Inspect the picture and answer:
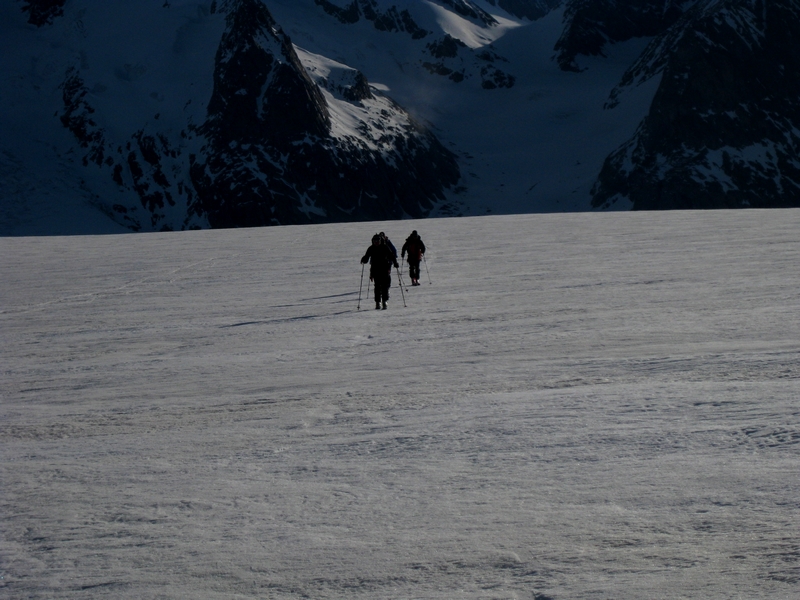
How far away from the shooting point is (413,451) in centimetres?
658

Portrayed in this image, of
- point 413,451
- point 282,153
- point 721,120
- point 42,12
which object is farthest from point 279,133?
point 413,451

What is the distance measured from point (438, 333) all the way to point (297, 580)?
6997 millimetres

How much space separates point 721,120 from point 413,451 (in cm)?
16766

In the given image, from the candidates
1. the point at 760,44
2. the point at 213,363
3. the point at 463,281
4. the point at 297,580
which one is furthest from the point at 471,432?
the point at 760,44

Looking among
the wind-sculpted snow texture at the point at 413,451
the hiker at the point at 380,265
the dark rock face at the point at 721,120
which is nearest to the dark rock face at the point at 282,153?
the dark rock face at the point at 721,120

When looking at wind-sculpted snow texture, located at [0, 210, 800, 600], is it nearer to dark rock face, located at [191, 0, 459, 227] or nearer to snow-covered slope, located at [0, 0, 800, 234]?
snow-covered slope, located at [0, 0, 800, 234]

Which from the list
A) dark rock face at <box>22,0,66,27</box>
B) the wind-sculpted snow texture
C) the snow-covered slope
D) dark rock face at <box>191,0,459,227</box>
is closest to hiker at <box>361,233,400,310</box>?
the wind-sculpted snow texture

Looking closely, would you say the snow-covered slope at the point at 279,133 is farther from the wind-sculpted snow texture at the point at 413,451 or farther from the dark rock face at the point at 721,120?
the wind-sculpted snow texture at the point at 413,451

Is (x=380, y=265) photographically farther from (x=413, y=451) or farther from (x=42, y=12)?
(x=42, y=12)

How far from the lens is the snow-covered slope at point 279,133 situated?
142 m

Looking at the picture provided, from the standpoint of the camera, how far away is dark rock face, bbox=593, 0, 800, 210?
484 ft

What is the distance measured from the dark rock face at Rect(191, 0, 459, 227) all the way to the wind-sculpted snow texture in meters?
130

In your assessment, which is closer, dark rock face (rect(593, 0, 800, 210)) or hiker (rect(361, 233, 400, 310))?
hiker (rect(361, 233, 400, 310))

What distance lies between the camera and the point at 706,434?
21.6 ft
